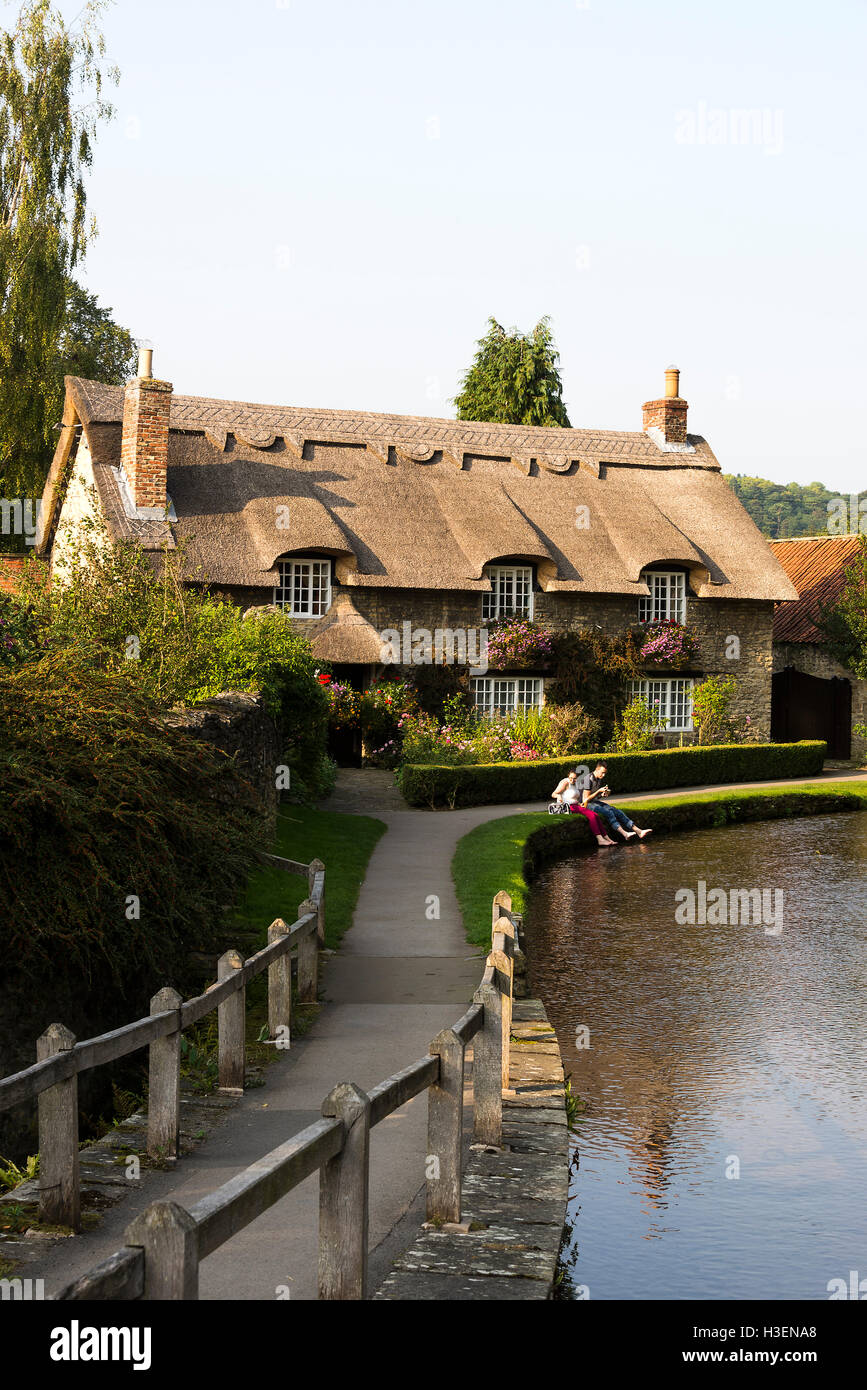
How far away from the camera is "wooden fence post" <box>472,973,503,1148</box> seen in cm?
664

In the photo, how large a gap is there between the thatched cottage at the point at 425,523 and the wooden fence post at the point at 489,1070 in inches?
745

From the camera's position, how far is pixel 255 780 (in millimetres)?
15633

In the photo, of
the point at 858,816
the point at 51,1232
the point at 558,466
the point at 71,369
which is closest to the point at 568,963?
the point at 51,1232

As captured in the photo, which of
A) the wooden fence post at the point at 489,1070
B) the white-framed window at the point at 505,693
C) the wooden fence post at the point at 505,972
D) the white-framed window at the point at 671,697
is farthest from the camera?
the white-framed window at the point at 671,697

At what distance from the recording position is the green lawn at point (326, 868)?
12.7 metres

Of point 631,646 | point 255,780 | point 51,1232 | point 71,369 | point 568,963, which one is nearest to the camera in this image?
point 51,1232

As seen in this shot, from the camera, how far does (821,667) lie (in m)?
35.1

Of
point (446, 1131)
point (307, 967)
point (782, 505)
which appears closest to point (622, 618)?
point (307, 967)

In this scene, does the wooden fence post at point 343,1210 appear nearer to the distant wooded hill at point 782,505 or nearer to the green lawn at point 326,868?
the green lawn at point 326,868

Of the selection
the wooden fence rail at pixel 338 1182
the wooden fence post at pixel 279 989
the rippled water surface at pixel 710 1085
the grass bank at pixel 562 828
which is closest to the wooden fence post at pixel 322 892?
the grass bank at pixel 562 828

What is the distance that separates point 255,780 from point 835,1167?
9.41 meters

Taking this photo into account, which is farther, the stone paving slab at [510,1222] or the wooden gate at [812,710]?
the wooden gate at [812,710]

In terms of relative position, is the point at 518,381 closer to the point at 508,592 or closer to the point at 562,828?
the point at 508,592
